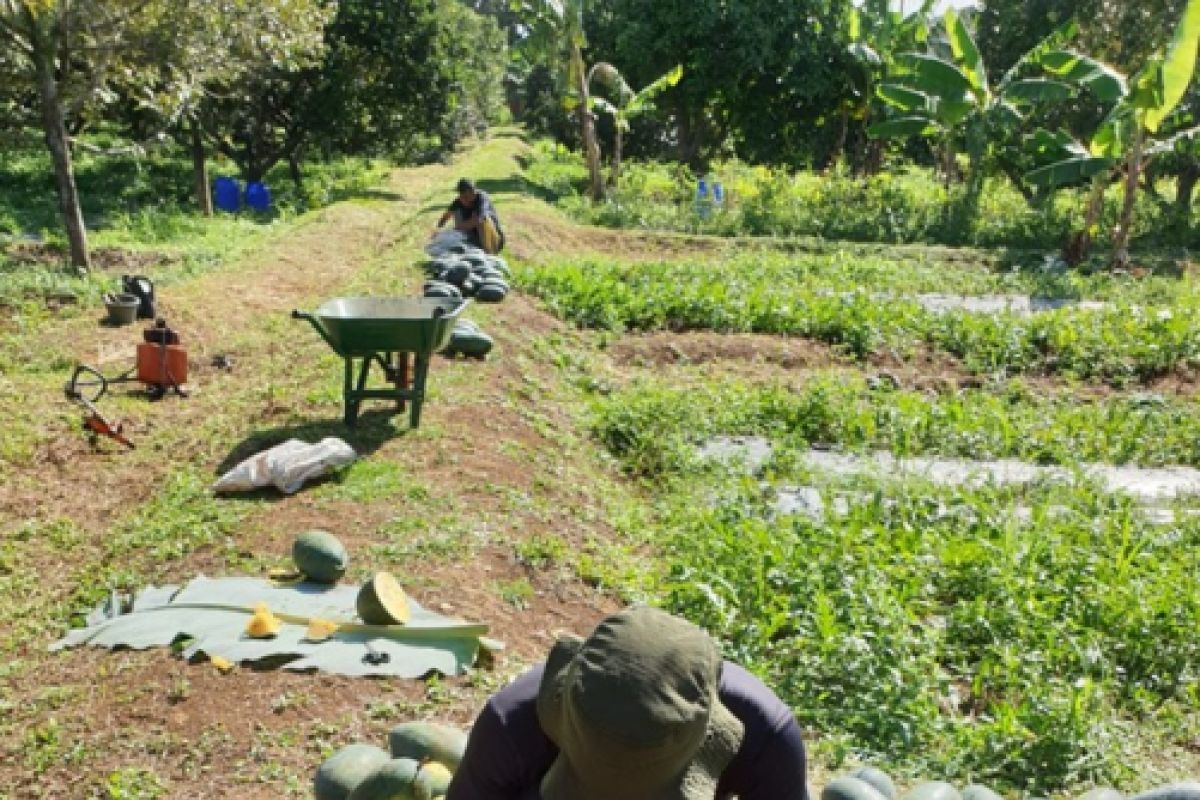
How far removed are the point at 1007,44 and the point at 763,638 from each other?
2320 centimetres

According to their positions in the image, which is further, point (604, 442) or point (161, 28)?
point (161, 28)

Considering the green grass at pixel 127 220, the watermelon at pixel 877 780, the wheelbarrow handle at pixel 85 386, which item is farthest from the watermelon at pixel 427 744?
the green grass at pixel 127 220

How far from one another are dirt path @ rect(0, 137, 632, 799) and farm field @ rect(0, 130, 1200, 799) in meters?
0.02

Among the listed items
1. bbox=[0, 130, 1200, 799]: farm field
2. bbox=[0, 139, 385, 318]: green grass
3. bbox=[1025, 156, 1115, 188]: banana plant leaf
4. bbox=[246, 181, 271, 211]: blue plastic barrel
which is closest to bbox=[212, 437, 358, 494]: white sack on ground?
bbox=[0, 130, 1200, 799]: farm field

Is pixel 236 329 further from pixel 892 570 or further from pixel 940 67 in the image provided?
pixel 940 67

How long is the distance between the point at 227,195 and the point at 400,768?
19243 millimetres

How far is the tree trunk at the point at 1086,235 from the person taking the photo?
54.2 ft

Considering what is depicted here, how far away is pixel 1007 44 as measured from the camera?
24.3 metres

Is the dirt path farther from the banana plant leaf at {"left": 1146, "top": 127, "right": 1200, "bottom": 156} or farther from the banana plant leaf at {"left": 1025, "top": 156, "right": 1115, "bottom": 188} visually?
the banana plant leaf at {"left": 1146, "top": 127, "right": 1200, "bottom": 156}

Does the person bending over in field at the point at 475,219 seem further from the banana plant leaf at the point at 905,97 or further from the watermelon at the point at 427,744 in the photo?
the watermelon at the point at 427,744

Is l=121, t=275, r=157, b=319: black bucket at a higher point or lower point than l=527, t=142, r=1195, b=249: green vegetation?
lower

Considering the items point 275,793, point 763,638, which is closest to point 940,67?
point 763,638

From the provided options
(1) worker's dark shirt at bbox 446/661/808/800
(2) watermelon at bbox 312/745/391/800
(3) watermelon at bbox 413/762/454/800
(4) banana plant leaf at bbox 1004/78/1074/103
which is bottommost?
(2) watermelon at bbox 312/745/391/800

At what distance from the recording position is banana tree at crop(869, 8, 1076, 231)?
17.4 m
